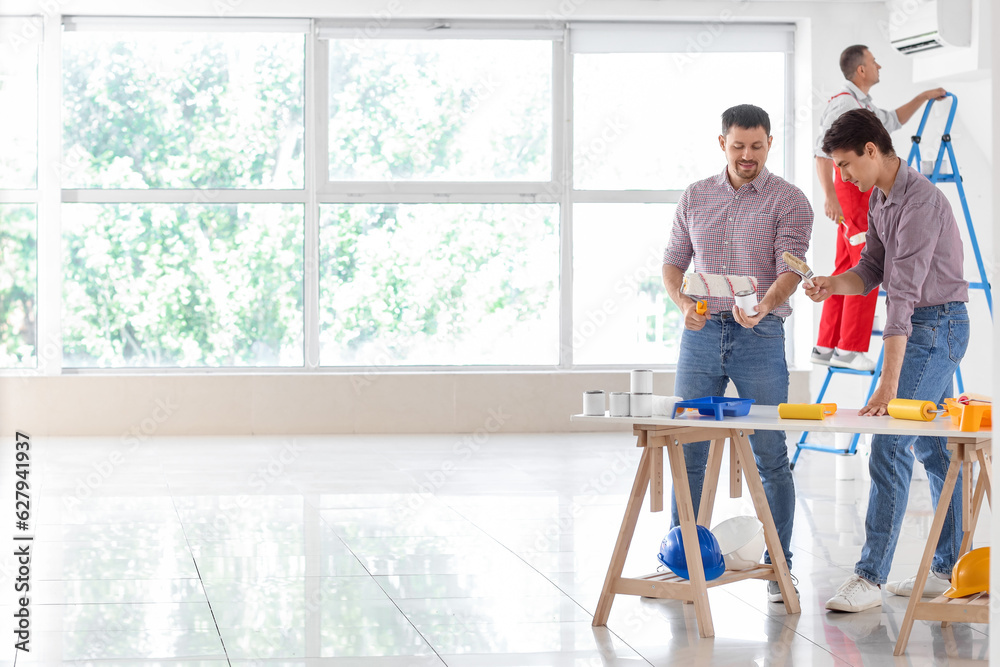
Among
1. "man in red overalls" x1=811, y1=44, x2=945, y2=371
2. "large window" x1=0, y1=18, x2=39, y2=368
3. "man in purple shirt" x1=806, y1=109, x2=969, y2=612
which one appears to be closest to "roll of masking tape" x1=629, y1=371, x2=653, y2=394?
"man in purple shirt" x1=806, y1=109, x2=969, y2=612

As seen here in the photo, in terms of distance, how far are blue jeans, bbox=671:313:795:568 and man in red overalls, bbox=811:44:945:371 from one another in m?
1.72

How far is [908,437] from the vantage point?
3.16m

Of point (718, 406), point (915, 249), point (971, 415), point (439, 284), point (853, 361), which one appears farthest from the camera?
point (439, 284)

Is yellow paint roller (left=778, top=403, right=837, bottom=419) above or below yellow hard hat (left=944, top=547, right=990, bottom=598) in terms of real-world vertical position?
above

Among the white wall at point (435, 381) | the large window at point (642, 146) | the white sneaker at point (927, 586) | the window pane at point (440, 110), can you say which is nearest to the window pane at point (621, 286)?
the large window at point (642, 146)

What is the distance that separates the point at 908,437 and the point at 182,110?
6053 mm

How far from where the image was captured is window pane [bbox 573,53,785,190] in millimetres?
7930

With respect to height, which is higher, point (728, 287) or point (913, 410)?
point (728, 287)

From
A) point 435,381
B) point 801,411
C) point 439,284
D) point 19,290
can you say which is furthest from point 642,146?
point 801,411

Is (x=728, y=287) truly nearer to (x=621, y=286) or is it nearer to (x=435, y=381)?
(x=435, y=381)

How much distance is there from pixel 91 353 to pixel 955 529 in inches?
244

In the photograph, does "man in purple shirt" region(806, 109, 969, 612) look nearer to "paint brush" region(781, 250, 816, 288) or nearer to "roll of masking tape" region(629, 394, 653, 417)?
"paint brush" region(781, 250, 816, 288)

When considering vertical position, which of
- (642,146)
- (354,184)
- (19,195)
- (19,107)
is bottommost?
(19,195)

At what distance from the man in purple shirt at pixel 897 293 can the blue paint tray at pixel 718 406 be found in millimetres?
335
